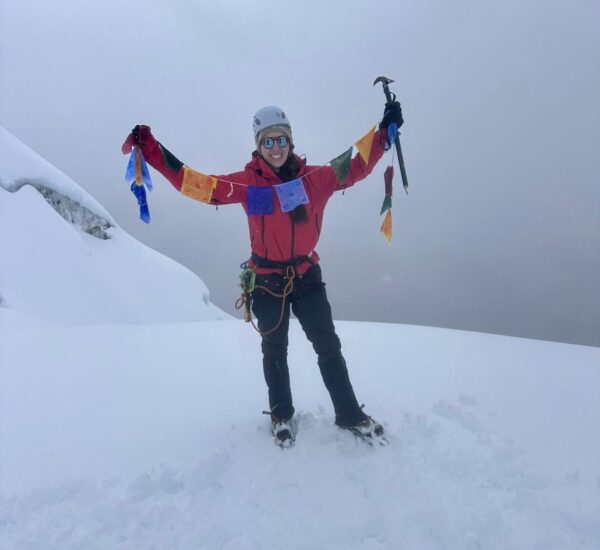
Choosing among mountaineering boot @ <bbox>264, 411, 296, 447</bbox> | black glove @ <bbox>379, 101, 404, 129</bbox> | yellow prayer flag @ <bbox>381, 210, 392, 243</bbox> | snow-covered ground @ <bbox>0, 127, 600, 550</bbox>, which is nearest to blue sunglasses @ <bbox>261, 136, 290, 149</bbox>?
black glove @ <bbox>379, 101, 404, 129</bbox>

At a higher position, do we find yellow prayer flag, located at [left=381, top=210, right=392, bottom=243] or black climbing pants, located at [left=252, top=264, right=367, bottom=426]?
yellow prayer flag, located at [left=381, top=210, right=392, bottom=243]

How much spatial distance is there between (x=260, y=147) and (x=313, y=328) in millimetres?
1550

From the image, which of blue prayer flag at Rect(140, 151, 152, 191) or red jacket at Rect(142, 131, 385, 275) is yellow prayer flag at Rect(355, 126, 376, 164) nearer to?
red jacket at Rect(142, 131, 385, 275)

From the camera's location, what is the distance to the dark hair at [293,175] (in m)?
2.98

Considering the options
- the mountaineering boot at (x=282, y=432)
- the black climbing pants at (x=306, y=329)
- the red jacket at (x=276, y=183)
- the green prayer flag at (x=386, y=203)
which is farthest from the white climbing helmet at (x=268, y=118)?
the mountaineering boot at (x=282, y=432)

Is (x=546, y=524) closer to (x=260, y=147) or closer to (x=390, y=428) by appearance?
(x=390, y=428)

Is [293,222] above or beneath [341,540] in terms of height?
above

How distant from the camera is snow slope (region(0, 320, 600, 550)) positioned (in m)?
1.96

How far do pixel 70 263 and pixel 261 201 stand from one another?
17.8 metres

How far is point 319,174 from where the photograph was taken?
305cm

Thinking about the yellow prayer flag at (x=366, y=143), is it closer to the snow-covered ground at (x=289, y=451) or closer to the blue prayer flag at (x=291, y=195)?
the blue prayer flag at (x=291, y=195)

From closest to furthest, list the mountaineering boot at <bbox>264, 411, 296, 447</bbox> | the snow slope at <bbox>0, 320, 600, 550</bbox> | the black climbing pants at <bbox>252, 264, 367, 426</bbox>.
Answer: the snow slope at <bbox>0, 320, 600, 550</bbox> → the mountaineering boot at <bbox>264, 411, 296, 447</bbox> → the black climbing pants at <bbox>252, 264, 367, 426</bbox>

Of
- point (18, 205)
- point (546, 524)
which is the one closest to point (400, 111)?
point (546, 524)

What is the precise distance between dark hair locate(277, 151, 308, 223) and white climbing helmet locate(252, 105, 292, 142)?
0.26 metres
